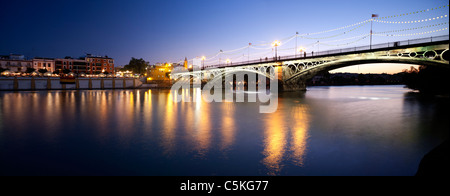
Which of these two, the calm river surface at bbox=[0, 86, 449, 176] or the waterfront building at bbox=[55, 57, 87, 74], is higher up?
the waterfront building at bbox=[55, 57, 87, 74]

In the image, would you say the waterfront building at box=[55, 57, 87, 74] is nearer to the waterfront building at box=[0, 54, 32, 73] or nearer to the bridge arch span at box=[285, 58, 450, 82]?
the waterfront building at box=[0, 54, 32, 73]

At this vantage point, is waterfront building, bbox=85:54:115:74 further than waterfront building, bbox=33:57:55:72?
Yes

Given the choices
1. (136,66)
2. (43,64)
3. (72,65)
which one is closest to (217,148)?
(136,66)

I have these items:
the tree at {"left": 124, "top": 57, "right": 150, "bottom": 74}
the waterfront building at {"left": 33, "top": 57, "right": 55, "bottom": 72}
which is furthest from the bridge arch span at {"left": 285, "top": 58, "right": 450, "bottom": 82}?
the waterfront building at {"left": 33, "top": 57, "right": 55, "bottom": 72}

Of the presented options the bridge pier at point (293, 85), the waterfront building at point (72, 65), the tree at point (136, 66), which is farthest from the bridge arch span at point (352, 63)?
the waterfront building at point (72, 65)

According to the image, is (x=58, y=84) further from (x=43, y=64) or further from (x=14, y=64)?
(x=14, y=64)

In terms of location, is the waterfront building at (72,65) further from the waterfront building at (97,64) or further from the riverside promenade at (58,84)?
the riverside promenade at (58,84)

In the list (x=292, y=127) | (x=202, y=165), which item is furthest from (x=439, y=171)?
(x=292, y=127)

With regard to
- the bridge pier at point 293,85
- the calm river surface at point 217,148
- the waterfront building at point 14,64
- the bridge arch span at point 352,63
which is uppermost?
the waterfront building at point 14,64

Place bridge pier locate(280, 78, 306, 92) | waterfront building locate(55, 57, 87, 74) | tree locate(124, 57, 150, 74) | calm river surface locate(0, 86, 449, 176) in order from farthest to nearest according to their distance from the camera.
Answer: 1. tree locate(124, 57, 150, 74)
2. waterfront building locate(55, 57, 87, 74)
3. bridge pier locate(280, 78, 306, 92)
4. calm river surface locate(0, 86, 449, 176)

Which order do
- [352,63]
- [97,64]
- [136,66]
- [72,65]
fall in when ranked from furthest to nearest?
1. [97,64]
2. [136,66]
3. [72,65]
4. [352,63]

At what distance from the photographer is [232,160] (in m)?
6.81

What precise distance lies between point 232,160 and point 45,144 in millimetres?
7035
